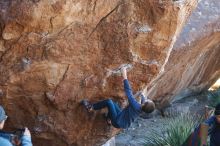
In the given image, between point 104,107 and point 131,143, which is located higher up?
point 104,107

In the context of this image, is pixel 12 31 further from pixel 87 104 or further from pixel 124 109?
pixel 124 109

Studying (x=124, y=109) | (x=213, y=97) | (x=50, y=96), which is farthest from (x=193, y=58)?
(x=50, y=96)

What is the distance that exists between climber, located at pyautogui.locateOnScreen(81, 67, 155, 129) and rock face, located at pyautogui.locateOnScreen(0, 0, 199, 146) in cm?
13

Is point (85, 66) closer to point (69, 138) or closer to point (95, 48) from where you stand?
point (95, 48)

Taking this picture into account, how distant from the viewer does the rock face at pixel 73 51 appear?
6723mm

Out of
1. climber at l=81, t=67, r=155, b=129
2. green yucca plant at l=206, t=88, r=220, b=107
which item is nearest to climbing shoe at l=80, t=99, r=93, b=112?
climber at l=81, t=67, r=155, b=129

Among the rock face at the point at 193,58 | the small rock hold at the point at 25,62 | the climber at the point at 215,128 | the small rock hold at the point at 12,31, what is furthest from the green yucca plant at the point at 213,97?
the small rock hold at the point at 12,31

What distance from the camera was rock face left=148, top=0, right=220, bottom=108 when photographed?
36.4 feet

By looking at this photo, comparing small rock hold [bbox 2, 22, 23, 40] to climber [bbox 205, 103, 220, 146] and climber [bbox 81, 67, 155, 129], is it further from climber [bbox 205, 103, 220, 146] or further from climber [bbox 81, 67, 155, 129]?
climber [bbox 205, 103, 220, 146]

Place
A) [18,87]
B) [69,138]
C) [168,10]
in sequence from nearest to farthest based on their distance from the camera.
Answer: [168,10], [18,87], [69,138]

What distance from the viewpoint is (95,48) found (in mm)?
7160

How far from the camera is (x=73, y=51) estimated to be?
711cm

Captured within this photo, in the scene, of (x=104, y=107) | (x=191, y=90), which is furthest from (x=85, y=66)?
(x=191, y=90)

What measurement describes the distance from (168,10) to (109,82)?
145cm
